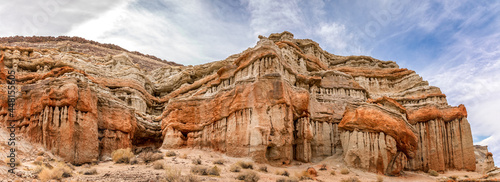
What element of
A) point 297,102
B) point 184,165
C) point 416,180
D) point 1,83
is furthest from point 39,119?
point 416,180

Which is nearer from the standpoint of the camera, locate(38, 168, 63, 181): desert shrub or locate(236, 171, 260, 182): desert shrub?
locate(38, 168, 63, 181): desert shrub

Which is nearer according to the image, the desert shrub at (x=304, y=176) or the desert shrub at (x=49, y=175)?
the desert shrub at (x=49, y=175)

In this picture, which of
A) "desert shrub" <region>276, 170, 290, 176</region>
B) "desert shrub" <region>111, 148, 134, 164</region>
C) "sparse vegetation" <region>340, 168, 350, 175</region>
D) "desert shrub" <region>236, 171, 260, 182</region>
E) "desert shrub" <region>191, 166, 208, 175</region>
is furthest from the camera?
"sparse vegetation" <region>340, 168, 350, 175</region>

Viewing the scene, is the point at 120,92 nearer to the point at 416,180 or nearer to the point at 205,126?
the point at 205,126

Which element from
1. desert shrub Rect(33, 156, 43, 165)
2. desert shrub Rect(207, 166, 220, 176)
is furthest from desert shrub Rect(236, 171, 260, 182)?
desert shrub Rect(33, 156, 43, 165)

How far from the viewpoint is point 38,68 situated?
3869cm

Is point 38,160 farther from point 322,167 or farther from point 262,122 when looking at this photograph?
point 322,167

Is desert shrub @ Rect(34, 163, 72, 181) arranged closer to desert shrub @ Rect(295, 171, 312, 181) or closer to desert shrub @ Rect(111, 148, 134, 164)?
desert shrub @ Rect(111, 148, 134, 164)

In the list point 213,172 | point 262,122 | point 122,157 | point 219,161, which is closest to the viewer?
point 213,172

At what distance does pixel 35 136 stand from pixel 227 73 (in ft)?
47.2

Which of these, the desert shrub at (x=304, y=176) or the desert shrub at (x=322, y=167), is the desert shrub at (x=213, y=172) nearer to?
the desert shrub at (x=304, y=176)

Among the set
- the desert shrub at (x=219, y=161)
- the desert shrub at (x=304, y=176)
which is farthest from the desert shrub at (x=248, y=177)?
the desert shrub at (x=219, y=161)

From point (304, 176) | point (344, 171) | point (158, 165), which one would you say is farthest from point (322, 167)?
point (158, 165)

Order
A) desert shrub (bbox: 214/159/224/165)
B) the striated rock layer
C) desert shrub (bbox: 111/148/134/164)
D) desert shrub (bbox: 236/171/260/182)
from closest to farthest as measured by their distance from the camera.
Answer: desert shrub (bbox: 236/171/260/182), desert shrub (bbox: 111/148/134/164), desert shrub (bbox: 214/159/224/165), the striated rock layer
